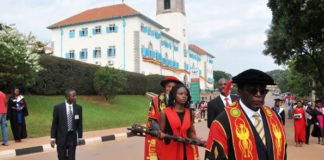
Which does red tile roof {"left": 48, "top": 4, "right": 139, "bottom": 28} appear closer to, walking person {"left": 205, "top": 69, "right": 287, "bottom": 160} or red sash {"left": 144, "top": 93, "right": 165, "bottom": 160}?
red sash {"left": 144, "top": 93, "right": 165, "bottom": 160}

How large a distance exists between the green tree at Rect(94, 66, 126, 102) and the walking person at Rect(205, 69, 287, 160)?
24647 mm

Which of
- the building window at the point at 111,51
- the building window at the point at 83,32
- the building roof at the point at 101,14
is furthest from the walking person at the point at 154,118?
the building window at the point at 83,32

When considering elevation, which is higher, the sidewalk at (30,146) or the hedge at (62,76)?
the hedge at (62,76)

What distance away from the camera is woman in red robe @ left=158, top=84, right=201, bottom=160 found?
4.14 m

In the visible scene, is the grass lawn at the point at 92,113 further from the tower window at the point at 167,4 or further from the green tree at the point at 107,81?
the tower window at the point at 167,4

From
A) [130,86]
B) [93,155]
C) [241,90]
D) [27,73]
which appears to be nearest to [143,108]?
[130,86]

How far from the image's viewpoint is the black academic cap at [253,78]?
240 cm

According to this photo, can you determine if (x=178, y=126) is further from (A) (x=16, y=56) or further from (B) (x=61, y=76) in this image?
(B) (x=61, y=76)

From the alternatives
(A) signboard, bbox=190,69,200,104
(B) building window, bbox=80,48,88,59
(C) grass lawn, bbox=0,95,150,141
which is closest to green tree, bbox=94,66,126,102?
(C) grass lawn, bbox=0,95,150,141

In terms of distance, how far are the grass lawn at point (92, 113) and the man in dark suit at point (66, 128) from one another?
7.68 metres

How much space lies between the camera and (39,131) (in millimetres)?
13750

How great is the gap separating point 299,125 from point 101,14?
38284 millimetres

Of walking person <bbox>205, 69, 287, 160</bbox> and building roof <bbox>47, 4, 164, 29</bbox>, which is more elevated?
building roof <bbox>47, 4, 164, 29</bbox>

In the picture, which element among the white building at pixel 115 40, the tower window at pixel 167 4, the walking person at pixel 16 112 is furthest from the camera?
the tower window at pixel 167 4
